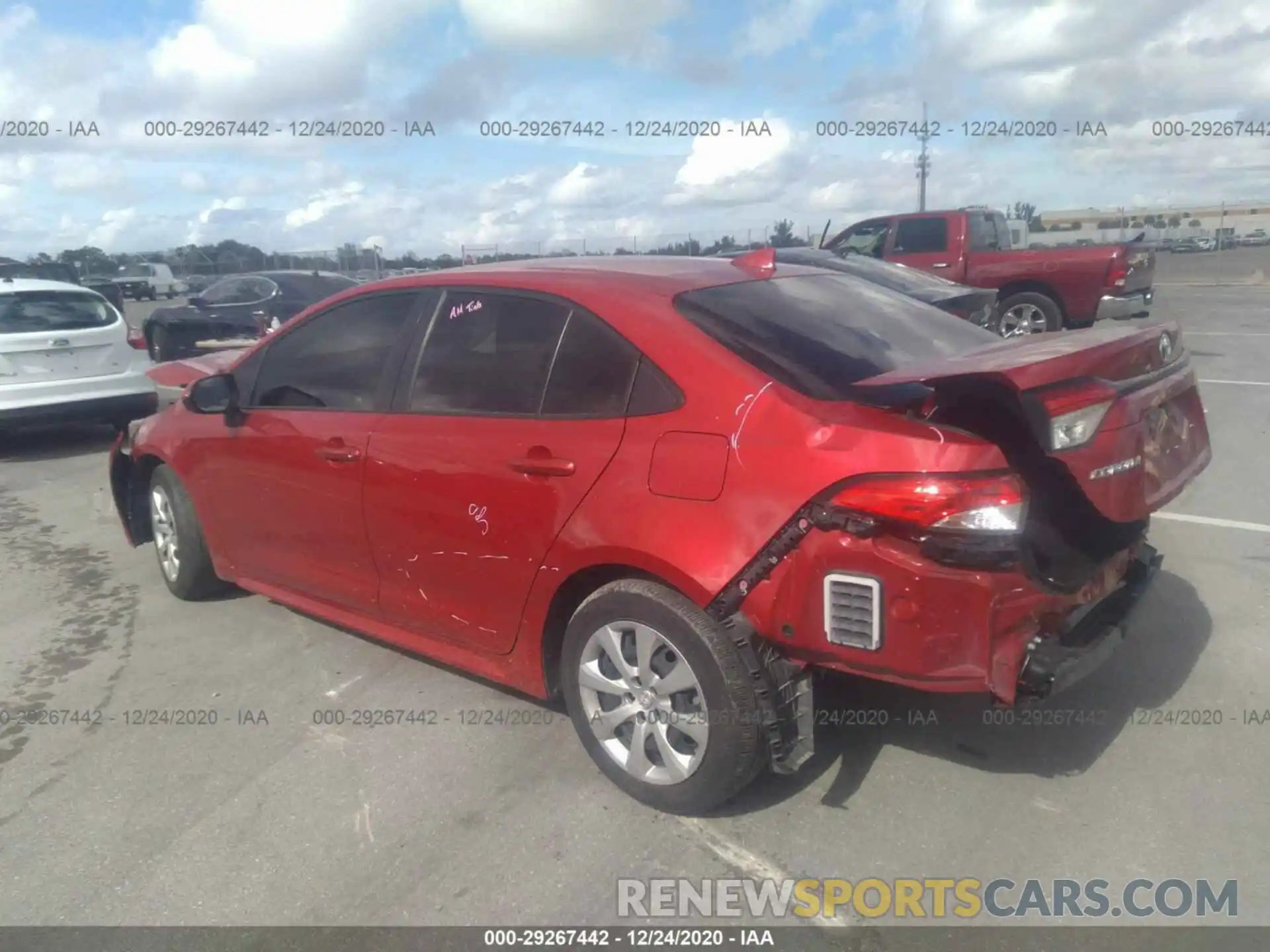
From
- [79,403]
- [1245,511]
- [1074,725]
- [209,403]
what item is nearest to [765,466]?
[1074,725]

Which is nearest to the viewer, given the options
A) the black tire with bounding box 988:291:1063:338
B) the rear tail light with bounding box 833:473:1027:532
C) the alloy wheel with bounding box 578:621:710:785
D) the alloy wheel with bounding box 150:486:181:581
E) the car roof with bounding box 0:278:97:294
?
the rear tail light with bounding box 833:473:1027:532

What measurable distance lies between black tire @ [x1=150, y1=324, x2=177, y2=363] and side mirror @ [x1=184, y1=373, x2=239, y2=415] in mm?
13680

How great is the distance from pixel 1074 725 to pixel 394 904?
2388 mm

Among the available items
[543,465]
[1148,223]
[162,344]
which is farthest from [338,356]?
[1148,223]

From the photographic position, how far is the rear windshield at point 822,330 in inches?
124

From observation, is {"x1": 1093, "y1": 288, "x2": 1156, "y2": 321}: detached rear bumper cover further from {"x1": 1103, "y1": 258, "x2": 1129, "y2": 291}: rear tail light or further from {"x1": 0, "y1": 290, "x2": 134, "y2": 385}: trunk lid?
{"x1": 0, "y1": 290, "x2": 134, "y2": 385}: trunk lid

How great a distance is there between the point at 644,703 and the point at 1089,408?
5.15 ft

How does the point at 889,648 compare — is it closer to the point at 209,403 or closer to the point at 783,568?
the point at 783,568

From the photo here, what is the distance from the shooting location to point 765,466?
2881 millimetres

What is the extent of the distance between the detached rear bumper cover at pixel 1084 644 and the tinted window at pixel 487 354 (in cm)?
174

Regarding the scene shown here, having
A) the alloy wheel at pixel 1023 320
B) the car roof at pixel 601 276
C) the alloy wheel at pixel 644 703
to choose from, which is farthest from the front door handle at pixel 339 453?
the alloy wheel at pixel 1023 320

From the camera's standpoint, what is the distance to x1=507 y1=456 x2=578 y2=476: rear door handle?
3.28 meters

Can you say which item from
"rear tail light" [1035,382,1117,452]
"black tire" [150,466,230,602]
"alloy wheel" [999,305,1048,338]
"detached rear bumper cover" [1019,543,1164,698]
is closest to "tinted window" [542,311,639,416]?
"rear tail light" [1035,382,1117,452]

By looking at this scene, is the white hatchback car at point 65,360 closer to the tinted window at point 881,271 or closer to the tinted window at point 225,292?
the tinted window at point 881,271
